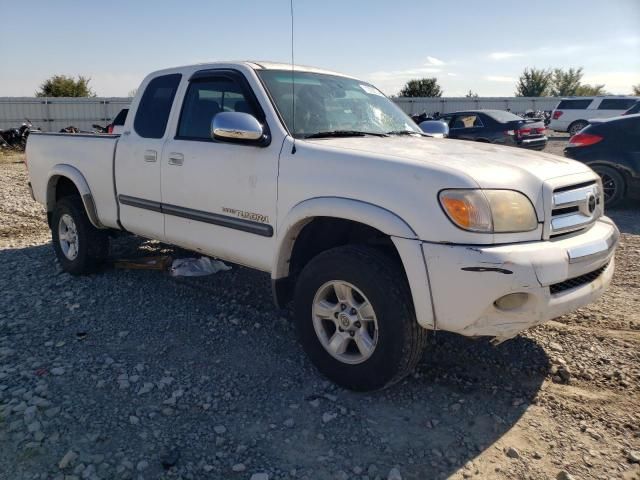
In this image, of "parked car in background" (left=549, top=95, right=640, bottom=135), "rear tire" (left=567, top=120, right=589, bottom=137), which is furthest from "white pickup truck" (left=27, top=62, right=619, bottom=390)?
"rear tire" (left=567, top=120, right=589, bottom=137)

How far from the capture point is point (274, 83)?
12.4 ft

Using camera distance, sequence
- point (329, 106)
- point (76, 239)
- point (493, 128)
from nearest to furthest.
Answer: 1. point (329, 106)
2. point (76, 239)
3. point (493, 128)

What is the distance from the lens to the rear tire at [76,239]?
5.23m

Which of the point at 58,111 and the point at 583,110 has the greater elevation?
the point at 583,110

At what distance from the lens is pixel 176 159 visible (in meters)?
4.08

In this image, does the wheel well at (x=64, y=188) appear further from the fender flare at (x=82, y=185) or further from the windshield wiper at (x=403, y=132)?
the windshield wiper at (x=403, y=132)

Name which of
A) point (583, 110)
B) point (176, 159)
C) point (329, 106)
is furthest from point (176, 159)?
point (583, 110)

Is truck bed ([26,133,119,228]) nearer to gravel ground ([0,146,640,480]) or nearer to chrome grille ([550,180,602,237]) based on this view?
gravel ground ([0,146,640,480])

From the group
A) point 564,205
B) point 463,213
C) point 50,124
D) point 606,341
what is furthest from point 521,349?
point 50,124

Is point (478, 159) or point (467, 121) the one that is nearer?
point (478, 159)

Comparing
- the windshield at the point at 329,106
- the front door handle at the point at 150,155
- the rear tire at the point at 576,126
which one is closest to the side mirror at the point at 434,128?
the windshield at the point at 329,106

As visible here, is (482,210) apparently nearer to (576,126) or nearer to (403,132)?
(403,132)

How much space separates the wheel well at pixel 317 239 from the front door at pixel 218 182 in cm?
18

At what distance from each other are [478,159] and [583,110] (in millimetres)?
25767
